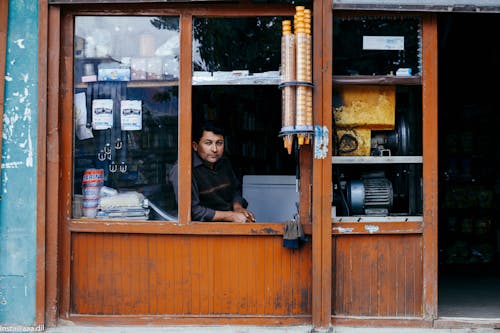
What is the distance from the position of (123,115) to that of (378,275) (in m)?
2.74

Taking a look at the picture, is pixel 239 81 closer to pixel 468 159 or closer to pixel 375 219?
pixel 375 219

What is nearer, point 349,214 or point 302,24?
point 302,24

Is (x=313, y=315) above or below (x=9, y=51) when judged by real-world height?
below

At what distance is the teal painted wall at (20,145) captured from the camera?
5.28 metres

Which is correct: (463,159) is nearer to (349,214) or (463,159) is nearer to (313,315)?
(349,214)

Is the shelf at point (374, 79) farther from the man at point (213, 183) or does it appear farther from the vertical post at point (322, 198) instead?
the man at point (213, 183)

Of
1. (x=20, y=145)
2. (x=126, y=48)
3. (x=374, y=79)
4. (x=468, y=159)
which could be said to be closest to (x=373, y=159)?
(x=374, y=79)

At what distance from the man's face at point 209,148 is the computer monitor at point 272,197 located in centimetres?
49

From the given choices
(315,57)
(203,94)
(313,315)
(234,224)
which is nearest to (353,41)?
(315,57)

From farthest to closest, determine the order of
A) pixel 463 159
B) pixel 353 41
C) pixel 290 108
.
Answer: pixel 463 159, pixel 353 41, pixel 290 108

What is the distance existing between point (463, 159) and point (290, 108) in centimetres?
481

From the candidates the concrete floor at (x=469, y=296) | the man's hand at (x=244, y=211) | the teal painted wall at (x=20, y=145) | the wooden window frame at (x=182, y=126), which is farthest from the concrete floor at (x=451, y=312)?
the man's hand at (x=244, y=211)

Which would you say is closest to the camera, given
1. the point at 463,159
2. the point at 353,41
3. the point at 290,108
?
the point at 290,108

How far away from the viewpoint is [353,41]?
5.35m
